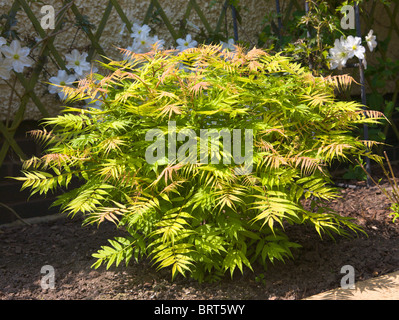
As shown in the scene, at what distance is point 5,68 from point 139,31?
0.93 m

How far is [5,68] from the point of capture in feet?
10.3

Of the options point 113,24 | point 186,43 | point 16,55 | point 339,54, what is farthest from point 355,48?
point 16,55

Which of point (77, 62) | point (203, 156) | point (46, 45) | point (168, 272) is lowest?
point (168, 272)

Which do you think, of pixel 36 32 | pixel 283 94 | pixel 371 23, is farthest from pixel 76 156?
pixel 371 23

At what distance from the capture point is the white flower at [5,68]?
3.12 metres

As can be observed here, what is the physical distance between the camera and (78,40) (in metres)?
3.53

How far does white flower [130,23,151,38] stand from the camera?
3478mm

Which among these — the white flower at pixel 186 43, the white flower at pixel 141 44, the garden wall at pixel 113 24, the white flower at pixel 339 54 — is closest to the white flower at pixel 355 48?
the white flower at pixel 339 54

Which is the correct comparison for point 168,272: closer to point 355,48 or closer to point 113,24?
point 113,24

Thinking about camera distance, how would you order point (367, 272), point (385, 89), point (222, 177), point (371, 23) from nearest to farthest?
1. point (222, 177)
2. point (367, 272)
3. point (371, 23)
4. point (385, 89)

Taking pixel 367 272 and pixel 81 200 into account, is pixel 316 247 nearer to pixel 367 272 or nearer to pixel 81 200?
pixel 367 272

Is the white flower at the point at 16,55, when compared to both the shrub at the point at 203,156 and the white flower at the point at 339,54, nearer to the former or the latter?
the shrub at the point at 203,156

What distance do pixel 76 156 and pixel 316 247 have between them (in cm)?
136

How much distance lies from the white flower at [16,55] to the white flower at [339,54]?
2098mm
